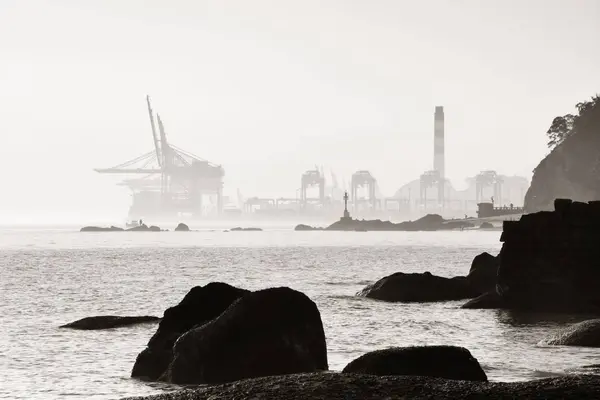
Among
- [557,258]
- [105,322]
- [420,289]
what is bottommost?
[105,322]

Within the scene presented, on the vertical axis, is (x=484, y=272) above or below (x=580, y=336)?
above

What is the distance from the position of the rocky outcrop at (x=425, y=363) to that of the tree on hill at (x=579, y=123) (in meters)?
148

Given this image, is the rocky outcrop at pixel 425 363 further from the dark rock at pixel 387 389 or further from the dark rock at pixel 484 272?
the dark rock at pixel 484 272

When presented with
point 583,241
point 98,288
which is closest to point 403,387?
point 583,241

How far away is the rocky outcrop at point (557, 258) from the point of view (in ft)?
103

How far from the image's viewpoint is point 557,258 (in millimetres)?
31625

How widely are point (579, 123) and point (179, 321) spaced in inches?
5911

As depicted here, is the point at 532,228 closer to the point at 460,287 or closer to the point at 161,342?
the point at 460,287

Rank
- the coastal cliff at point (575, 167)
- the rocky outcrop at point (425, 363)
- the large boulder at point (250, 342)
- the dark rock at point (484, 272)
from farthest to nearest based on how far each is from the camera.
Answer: the coastal cliff at point (575, 167) < the dark rock at point (484, 272) < the large boulder at point (250, 342) < the rocky outcrop at point (425, 363)

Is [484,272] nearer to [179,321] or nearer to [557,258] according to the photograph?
[557,258]

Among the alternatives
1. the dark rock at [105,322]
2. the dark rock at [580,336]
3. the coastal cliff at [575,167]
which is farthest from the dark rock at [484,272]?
the coastal cliff at [575,167]

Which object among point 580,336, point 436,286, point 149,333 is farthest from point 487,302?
point 149,333

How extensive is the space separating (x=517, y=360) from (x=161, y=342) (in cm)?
798

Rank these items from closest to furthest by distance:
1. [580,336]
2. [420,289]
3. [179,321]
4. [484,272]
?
[179,321], [580,336], [420,289], [484,272]
